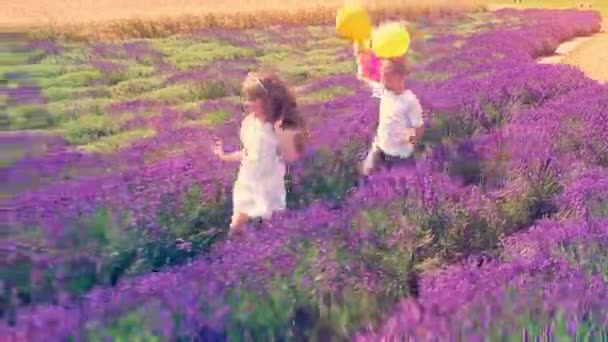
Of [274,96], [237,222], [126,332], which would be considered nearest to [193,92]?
[274,96]

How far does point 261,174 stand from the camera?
619cm

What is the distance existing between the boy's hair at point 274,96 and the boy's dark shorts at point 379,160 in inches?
43.7

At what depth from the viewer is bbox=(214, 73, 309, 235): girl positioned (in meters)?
5.98

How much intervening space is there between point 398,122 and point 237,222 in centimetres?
178

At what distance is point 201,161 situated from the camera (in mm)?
6727

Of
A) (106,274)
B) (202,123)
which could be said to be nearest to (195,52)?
(202,123)

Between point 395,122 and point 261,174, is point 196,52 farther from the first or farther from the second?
point 261,174

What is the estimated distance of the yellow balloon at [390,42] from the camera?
302 inches

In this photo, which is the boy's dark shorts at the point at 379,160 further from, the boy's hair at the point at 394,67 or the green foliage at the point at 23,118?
the green foliage at the point at 23,118

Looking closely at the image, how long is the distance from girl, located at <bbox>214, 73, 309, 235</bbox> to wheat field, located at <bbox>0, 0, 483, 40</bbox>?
52.7 feet

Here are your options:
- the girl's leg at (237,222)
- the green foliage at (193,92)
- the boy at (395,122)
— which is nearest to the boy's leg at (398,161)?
the boy at (395,122)

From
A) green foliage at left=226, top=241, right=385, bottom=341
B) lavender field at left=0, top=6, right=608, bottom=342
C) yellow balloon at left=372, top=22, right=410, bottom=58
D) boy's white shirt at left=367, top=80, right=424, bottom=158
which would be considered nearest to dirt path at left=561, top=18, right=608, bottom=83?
lavender field at left=0, top=6, right=608, bottom=342

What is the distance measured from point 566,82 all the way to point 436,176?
5.53 metres

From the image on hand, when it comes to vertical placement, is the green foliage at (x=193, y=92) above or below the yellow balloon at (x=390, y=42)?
below
